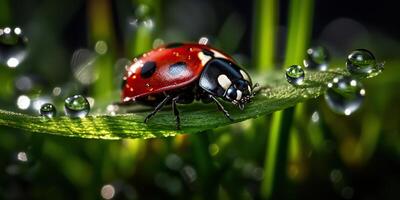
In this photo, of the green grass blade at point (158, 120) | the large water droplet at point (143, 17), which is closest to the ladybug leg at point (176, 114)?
the green grass blade at point (158, 120)

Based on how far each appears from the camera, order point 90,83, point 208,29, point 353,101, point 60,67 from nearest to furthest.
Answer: point 353,101, point 90,83, point 60,67, point 208,29

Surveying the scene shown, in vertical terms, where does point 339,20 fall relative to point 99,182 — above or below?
above

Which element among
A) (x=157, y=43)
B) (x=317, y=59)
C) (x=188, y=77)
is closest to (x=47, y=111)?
(x=188, y=77)

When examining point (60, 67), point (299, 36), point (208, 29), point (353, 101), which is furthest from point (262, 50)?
point (208, 29)

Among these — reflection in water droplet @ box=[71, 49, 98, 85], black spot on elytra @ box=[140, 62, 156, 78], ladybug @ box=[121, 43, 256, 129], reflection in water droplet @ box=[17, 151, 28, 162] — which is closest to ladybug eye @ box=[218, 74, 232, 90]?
ladybug @ box=[121, 43, 256, 129]

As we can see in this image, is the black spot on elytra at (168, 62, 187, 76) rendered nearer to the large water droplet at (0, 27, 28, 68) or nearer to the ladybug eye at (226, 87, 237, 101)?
the ladybug eye at (226, 87, 237, 101)

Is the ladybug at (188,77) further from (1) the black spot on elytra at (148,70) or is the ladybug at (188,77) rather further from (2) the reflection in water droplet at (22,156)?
(2) the reflection in water droplet at (22,156)

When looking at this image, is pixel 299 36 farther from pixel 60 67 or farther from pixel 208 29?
pixel 208 29
